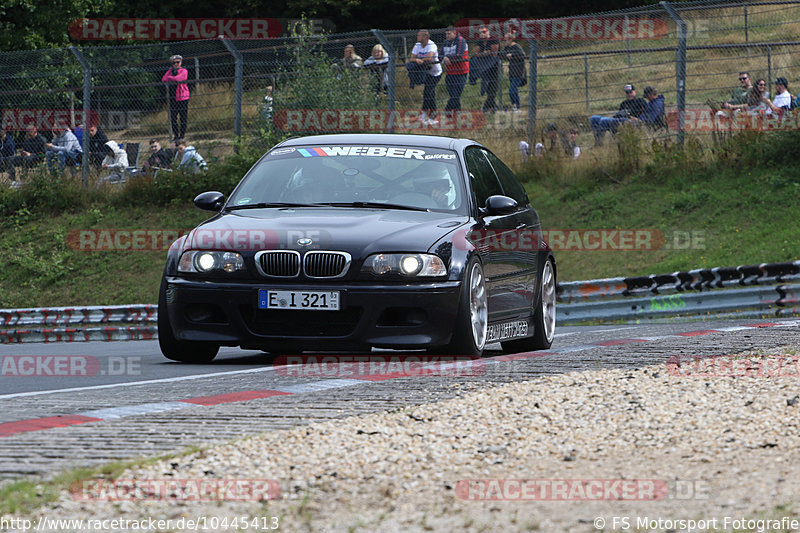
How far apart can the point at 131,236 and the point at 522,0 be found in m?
24.8

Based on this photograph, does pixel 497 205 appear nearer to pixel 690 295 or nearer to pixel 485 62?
pixel 690 295

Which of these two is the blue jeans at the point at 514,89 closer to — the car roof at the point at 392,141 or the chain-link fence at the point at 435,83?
the chain-link fence at the point at 435,83

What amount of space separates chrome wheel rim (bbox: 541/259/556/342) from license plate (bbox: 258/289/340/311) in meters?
2.56

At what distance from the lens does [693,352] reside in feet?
28.8

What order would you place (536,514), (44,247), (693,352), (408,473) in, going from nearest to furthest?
1. (536,514)
2. (408,473)
3. (693,352)
4. (44,247)

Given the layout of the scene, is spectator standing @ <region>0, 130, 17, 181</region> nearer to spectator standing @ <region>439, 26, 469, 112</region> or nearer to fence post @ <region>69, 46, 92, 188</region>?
fence post @ <region>69, 46, 92, 188</region>

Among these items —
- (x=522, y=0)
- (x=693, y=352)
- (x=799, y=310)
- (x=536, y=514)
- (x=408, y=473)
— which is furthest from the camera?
(x=522, y=0)

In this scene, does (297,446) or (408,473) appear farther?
(297,446)

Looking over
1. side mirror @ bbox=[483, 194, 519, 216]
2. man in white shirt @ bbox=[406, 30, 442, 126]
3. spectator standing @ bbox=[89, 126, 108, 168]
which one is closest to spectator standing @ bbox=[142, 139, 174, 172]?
spectator standing @ bbox=[89, 126, 108, 168]

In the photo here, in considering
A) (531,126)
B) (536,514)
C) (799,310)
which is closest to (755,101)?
(531,126)

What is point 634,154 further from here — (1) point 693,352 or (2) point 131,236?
(1) point 693,352

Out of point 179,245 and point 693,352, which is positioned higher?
point 179,245

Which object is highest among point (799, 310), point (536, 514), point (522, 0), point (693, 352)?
point (522, 0)

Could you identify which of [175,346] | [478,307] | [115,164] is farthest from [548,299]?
[115,164]
